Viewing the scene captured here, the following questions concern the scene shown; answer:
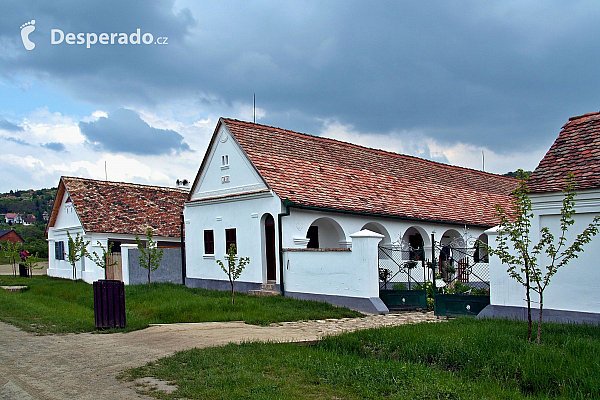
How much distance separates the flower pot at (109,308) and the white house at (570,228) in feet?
27.3

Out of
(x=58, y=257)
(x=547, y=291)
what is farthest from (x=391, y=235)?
(x=58, y=257)

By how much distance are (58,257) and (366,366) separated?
96.1 feet

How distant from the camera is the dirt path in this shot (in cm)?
711

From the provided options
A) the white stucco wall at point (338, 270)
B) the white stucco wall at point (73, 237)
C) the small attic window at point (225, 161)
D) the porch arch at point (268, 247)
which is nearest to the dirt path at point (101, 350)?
the white stucco wall at point (338, 270)

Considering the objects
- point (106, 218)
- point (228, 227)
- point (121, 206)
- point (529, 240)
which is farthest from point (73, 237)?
point (529, 240)

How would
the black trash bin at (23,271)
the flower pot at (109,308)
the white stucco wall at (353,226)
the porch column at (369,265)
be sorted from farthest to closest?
the black trash bin at (23,271), the white stucco wall at (353,226), the porch column at (369,265), the flower pot at (109,308)

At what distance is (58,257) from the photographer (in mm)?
32938

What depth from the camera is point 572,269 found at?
11.8 meters

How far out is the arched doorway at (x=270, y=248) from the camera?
19.3m

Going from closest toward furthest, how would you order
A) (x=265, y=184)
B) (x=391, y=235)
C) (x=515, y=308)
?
1. (x=515, y=308)
2. (x=265, y=184)
3. (x=391, y=235)

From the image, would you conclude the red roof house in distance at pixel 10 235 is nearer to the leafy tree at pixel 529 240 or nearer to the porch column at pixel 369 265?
the porch column at pixel 369 265

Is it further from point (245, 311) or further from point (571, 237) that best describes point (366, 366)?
point (245, 311)

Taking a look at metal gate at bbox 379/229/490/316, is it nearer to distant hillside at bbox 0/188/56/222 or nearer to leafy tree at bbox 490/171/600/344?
leafy tree at bbox 490/171/600/344

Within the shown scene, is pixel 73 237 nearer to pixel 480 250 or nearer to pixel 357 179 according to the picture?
pixel 357 179
